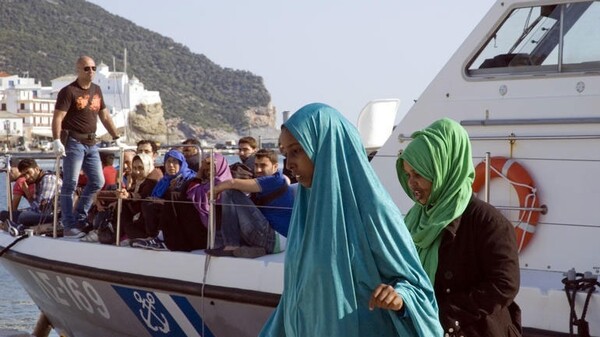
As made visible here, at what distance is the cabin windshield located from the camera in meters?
5.81

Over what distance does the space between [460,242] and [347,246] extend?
62 cm

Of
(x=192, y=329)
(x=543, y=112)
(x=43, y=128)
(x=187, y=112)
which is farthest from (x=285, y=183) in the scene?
(x=187, y=112)

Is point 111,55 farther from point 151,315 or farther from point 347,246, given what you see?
point 347,246

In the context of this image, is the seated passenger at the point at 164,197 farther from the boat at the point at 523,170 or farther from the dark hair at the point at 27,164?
the dark hair at the point at 27,164

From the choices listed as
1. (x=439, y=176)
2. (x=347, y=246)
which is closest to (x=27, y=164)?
(x=439, y=176)

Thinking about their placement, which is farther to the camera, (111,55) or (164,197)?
(111,55)

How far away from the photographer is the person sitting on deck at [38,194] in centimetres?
877

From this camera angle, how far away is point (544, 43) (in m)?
5.95

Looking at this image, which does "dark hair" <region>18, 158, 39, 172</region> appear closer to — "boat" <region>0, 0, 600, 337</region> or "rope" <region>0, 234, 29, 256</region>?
"rope" <region>0, 234, 29, 256</region>

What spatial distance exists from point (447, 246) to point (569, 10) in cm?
294

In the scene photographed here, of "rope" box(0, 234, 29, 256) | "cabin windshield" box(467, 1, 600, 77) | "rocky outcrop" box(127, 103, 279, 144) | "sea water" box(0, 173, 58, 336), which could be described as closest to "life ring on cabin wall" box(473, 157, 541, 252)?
"cabin windshield" box(467, 1, 600, 77)

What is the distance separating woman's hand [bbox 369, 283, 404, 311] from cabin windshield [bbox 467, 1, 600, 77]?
331 cm

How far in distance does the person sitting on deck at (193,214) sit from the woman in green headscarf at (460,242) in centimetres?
336

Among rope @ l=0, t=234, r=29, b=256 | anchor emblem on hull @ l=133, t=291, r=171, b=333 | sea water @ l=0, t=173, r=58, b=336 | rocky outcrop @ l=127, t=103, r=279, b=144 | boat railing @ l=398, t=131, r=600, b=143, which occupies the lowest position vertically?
sea water @ l=0, t=173, r=58, b=336
